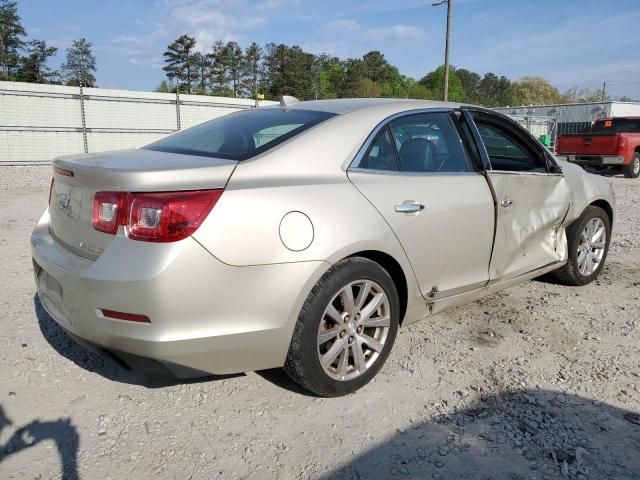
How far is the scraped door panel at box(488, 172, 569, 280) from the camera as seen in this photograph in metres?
3.51

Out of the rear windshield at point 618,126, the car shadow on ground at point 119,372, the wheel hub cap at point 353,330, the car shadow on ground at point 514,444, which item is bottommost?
the car shadow on ground at point 514,444

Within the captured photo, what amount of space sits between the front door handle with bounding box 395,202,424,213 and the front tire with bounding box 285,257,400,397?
1.12ft

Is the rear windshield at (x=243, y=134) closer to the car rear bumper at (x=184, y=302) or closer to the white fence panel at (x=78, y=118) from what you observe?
the car rear bumper at (x=184, y=302)

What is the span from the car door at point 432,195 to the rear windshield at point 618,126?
15.0m

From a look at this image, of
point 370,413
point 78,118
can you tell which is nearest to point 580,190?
point 370,413

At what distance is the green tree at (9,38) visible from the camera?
41531 millimetres

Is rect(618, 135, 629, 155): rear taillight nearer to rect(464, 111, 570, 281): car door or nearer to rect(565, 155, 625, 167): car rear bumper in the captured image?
rect(565, 155, 625, 167): car rear bumper

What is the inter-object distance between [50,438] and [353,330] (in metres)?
1.54

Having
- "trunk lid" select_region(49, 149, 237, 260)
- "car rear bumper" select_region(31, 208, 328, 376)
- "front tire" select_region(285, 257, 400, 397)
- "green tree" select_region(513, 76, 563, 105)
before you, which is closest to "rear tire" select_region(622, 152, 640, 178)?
"front tire" select_region(285, 257, 400, 397)

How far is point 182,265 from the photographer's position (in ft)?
7.09

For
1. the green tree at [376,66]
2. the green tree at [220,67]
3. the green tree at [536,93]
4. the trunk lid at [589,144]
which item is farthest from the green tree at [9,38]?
the green tree at [536,93]

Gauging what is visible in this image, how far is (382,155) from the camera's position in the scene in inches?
117

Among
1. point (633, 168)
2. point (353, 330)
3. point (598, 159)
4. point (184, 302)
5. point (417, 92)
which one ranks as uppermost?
point (417, 92)

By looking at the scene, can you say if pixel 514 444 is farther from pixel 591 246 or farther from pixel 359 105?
pixel 591 246
